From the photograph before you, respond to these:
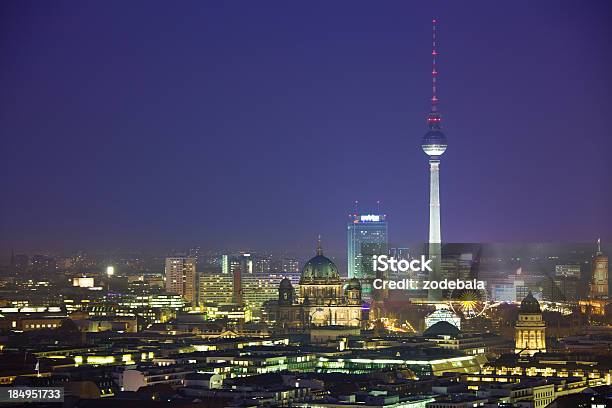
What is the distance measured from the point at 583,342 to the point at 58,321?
4384cm

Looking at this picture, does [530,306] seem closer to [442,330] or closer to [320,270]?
[442,330]

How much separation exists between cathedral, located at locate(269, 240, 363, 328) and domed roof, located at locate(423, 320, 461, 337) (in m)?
19.1

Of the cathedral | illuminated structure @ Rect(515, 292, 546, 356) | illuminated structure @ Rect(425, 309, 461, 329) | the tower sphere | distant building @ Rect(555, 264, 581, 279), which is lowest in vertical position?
illuminated structure @ Rect(515, 292, 546, 356)

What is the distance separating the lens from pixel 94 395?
304 ft

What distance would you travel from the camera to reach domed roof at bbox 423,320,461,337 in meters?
132

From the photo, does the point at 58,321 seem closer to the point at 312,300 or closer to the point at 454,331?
the point at 312,300

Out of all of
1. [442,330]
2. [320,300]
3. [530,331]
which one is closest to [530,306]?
[530,331]

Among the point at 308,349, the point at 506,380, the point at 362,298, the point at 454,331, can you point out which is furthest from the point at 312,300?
the point at 506,380

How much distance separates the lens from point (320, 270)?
15988 cm

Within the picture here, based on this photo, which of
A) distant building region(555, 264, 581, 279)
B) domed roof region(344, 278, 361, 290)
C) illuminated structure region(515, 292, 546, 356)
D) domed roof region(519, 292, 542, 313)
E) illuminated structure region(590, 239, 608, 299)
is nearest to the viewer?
illuminated structure region(515, 292, 546, 356)

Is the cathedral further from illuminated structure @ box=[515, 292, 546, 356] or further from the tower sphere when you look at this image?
illuminated structure @ box=[515, 292, 546, 356]

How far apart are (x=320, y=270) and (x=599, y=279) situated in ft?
78.2

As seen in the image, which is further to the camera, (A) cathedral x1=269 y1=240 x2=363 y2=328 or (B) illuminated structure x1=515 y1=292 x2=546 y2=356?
(A) cathedral x1=269 y1=240 x2=363 y2=328

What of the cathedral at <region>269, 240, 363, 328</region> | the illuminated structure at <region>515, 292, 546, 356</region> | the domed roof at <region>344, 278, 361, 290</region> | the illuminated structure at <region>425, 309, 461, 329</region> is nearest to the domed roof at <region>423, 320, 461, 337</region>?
the illuminated structure at <region>515, 292, 546, 356</region>
